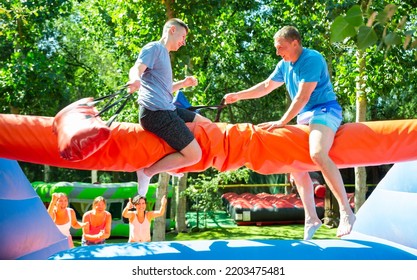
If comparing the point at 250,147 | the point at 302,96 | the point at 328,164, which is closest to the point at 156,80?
the point at 250,147

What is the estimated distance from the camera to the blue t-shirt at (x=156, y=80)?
3350mm

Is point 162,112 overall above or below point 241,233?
above

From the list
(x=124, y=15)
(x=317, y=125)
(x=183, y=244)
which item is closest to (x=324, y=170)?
(x=317, y=125)

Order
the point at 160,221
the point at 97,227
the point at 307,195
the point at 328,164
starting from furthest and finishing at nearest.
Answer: the point at 160,221
the point at 97,227
the point at 307,195
the point at 328,164

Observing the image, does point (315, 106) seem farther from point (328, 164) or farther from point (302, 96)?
point (328, 164)

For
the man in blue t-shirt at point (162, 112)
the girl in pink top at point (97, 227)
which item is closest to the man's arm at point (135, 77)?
the man in blue t-shirt at point (162, 112)

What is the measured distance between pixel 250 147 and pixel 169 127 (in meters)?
0.53

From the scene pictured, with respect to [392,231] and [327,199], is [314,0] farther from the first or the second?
[392,231]

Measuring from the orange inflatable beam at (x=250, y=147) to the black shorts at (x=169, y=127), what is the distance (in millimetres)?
57

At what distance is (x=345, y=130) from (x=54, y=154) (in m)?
1.80

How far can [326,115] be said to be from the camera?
357 centimetres

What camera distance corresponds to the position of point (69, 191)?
37.8 feet

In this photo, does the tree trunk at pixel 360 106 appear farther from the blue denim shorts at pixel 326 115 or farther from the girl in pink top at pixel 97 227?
the blue denim shorts at pixel 326 115

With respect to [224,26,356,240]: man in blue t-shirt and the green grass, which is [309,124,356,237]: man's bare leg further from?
the green grass
